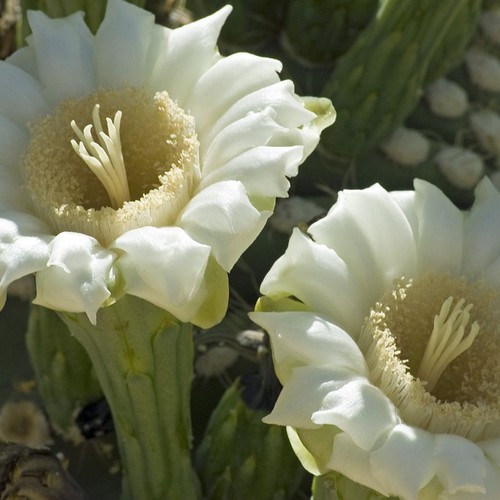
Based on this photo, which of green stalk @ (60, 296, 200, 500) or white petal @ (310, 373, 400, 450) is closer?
white petal @ (310, 373, 400, 450)

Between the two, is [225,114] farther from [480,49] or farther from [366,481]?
[480,49]

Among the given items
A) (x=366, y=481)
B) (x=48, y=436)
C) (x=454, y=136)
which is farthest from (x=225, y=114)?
(x=454, y=136)

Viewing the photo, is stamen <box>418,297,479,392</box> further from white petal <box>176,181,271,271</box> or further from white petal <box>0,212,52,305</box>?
white petal <box>0,212,52,305</box>

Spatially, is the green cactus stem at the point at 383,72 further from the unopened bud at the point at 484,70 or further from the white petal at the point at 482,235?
the white petal at the point at 482,235

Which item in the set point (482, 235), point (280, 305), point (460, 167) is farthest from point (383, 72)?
point (280, 305)

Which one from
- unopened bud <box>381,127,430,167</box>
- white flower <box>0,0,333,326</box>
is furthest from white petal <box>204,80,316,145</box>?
unopened bud <box>381,127,430,167</box>

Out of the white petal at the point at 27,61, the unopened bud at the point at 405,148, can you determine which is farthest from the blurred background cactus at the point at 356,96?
the white petal at the point at 27,61
